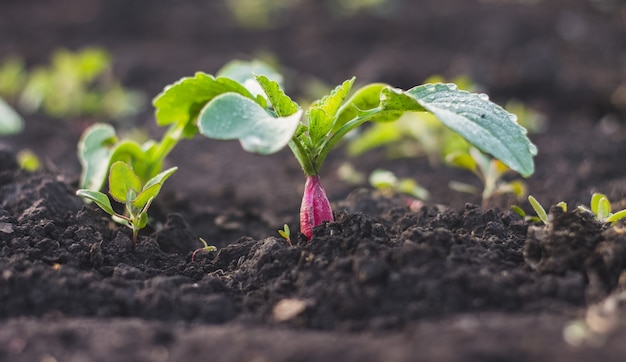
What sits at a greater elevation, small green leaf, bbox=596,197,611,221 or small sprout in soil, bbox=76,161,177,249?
small green leaf, bbox=596,197,611,221

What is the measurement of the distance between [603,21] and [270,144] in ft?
19.5

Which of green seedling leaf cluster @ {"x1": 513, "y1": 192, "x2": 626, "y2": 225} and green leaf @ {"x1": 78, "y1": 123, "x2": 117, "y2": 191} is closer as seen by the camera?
green seedling leaf cluster @ {"x1": 513, "y1": 192, "x2": 626, "y2": 225}

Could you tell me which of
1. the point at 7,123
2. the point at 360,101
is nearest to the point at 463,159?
the point at 360,101

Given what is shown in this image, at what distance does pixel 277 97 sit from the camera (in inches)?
84.1

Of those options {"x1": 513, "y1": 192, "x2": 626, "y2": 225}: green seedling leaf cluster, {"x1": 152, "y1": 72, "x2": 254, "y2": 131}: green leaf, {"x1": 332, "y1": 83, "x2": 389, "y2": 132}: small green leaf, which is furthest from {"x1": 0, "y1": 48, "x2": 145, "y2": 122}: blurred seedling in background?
{"x1": 513, "y1": 192, "x2": 626, "y2": 225}: green seedling leaf cluster

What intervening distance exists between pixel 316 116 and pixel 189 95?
18.6 inches

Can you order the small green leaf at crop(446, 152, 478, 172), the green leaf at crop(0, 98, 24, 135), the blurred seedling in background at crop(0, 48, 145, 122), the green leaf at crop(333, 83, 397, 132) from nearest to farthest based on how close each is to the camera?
the green leaf at crop(333, 83, 397, 132), the small green leaf at crop(446, 152, 478, 172), the green leaf at crop(0, 98, 24, 135), the blurred seedling in background at crop(0, 48, 145, 122)

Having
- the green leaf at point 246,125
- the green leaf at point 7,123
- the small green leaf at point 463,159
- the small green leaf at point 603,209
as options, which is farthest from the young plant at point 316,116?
the green leaf at point 7,123

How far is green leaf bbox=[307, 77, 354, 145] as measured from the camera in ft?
6.90

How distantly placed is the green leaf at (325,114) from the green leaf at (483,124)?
229 mm

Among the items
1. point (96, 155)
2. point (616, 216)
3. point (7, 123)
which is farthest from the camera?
point (7, 123)

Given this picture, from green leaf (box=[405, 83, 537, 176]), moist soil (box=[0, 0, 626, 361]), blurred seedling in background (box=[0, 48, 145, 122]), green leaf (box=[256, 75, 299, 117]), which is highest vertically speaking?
blurred seedling in background (box=[0, 48, 145, 122])

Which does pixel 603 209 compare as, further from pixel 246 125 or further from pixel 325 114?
pixel 246 125

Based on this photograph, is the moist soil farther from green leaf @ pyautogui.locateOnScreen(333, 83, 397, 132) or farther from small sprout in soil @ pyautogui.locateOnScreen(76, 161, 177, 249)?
green leaf @ pyautogui.locateOnScreen(333, 83, 397, 132)
